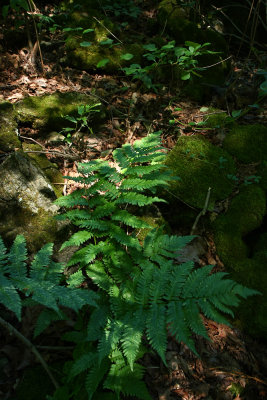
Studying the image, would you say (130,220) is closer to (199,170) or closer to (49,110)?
(199,170)

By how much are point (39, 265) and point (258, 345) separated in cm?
223

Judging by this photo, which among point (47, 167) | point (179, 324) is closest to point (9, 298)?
point (179, 324)

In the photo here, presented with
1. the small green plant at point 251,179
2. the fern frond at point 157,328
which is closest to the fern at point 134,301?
the fern frond at point 157,328

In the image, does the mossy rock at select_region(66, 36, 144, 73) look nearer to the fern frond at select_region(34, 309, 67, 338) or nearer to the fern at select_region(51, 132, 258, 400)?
the fern at select_region(51, 132, 258, 400)

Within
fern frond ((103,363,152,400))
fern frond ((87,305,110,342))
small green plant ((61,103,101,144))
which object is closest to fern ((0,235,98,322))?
fern frond ((87,305,110,342))

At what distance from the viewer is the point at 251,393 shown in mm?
2184

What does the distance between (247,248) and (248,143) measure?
5.43 ft

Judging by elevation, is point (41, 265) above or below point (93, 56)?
below

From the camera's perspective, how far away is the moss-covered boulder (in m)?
2.66

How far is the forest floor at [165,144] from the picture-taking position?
6.95ft

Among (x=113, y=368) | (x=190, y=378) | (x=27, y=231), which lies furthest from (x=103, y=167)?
(x=190, y=378)

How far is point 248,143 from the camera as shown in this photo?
12.9 feet

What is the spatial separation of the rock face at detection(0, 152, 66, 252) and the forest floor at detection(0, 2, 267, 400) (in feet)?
1.63

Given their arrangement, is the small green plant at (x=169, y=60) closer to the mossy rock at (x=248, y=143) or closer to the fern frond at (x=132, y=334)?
the mossy rock at (x=248, y=143)
